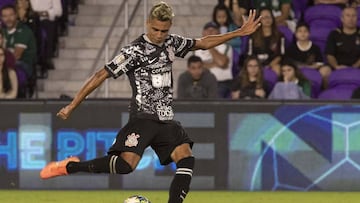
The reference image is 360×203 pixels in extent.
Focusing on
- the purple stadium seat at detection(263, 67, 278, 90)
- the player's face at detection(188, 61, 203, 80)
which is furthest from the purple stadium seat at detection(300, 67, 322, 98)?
the player's face at detection(188, 61, 203, 80)

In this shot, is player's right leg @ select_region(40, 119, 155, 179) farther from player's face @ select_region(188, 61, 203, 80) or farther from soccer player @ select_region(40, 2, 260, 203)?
player's face @ select_region(188, 61, 203, 80)

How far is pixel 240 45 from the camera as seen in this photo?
19094 millimetres

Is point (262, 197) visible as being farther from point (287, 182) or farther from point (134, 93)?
point (134, 93)

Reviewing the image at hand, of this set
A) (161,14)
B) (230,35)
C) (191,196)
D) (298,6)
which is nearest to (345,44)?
(298,6)

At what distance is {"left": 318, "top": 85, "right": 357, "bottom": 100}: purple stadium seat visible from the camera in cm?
1800

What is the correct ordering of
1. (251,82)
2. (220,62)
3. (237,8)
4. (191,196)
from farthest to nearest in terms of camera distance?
(237,8)
(220,62)
(251,82)
(191,196)

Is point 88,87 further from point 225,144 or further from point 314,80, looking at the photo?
point 314,80

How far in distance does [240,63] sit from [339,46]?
1.53 meters

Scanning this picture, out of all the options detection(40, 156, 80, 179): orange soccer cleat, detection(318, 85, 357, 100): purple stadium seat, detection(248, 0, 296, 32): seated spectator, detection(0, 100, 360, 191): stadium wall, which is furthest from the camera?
detection(248, 0, 296, 32): seated spectator

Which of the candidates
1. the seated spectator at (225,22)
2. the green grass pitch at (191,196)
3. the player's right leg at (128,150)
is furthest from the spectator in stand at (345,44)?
the player's right leg at (128,150)

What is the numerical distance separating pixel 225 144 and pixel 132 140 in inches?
200

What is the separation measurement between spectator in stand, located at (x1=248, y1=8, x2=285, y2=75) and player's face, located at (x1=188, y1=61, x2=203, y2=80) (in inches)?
55.9

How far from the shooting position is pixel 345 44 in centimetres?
1858

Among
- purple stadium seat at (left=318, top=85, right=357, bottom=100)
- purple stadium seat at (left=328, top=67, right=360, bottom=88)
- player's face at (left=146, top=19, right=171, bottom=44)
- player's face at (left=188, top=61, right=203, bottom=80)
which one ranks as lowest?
purple stadium seat at (left=318, top=85, right=357, bottom=100)
